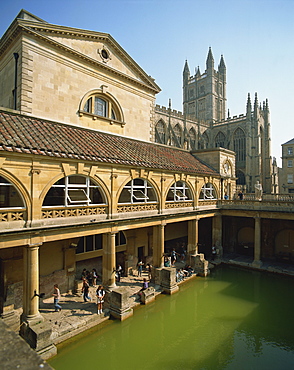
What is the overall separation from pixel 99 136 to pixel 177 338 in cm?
1307

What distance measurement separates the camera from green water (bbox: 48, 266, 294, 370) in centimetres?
1043

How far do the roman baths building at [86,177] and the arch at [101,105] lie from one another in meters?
0.09

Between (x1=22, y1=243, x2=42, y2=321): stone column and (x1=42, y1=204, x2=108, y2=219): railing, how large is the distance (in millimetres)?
1521

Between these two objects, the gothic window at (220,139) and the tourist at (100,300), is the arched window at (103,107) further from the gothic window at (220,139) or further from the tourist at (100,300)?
the gothic window at (220,139)

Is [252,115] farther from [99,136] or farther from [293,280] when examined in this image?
[99,136]

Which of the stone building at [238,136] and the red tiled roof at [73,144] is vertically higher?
the stone building at [238,136]

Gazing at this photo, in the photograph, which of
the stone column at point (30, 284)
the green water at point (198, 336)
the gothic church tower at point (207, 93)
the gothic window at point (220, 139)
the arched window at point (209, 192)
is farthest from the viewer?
the gothic church tower at point (207, 93)

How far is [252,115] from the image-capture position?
183 ft

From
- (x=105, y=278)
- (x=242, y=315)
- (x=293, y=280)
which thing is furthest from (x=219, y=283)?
(x=105, y=278)

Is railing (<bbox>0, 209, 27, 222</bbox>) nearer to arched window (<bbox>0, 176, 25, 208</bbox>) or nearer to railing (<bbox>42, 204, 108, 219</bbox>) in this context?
railing (<bbox>42, 204, 108, 219</bbox>)

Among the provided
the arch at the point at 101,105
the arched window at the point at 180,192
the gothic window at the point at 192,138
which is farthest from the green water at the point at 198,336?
the gothic window at the point at 192,138

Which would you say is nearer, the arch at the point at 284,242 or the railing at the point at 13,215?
the railing at the point at 13,215

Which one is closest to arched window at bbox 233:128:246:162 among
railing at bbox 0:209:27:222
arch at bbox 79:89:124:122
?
arch at bbox 79:89:124:122

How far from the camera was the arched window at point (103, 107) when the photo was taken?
1962 cm
